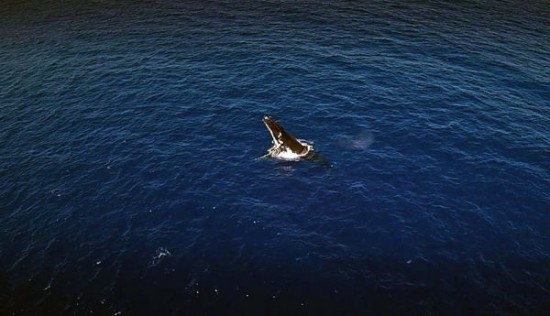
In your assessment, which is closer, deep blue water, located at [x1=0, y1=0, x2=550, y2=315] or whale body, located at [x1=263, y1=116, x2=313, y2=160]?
deep blue water, located at [x1=0, y1=0, x2=550, y2=315]

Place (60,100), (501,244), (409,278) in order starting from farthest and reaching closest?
(60,100) → (501,244) → (409,278)

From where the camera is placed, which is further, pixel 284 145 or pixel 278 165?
pixel 284 145

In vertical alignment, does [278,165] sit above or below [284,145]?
below

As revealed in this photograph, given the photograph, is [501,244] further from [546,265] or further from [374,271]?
[374,271]

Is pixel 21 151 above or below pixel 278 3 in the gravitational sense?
below

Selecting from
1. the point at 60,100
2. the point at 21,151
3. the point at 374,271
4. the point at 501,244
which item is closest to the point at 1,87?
the point at 60,100

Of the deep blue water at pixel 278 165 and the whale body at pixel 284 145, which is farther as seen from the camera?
the whale body at pixel 284 145

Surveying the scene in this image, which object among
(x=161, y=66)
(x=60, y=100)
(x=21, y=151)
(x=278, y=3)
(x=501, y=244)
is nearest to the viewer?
(x=501, y=244)

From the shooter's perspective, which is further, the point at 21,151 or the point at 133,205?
the point at 21,151
